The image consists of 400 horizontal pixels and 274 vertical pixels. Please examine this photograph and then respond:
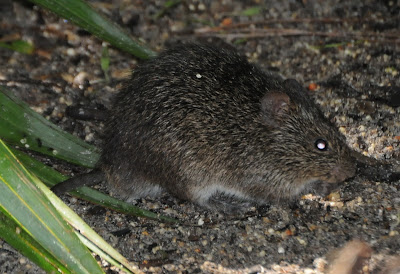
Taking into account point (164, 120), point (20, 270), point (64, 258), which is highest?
point (164, 120)

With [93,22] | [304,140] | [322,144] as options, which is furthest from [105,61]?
[322,144]

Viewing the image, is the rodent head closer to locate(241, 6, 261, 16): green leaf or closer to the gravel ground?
the gravel ground

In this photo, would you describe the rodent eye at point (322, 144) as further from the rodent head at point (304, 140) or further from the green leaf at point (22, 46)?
the green leaf at point (22, 46)

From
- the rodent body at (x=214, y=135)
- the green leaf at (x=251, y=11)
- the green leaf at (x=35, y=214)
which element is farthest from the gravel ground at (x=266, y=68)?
the green leaf at (x=35, y=214)

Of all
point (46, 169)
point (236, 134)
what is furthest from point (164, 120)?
point (46, 169)

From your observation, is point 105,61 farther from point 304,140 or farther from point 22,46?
point 304,140

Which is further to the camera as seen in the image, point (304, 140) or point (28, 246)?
point (304, 140)

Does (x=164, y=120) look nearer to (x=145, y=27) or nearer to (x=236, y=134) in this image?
(x=236, y=134)
